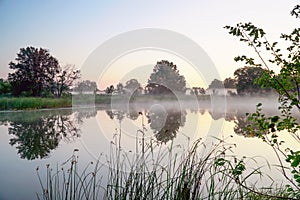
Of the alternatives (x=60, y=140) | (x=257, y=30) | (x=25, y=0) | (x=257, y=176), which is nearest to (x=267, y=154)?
(x=257, y=176)

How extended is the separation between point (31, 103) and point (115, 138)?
8.19m

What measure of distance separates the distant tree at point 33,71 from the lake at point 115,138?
13.6 ft

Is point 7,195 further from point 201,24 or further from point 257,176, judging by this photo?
point 201,24

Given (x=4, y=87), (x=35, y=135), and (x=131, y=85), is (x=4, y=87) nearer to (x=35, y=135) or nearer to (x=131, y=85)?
(x=35, y=135)

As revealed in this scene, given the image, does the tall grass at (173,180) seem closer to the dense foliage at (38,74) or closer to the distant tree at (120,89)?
the distant tree at (120,89)

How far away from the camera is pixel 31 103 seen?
9.99m

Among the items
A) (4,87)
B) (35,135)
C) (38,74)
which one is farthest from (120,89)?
(38,74)

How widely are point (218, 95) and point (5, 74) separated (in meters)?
9.35

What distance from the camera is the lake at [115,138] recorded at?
333cm

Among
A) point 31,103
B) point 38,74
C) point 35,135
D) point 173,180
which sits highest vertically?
point 38,74

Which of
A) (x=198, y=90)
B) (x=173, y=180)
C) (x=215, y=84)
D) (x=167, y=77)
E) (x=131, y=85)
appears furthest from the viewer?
(x=167, y=77)

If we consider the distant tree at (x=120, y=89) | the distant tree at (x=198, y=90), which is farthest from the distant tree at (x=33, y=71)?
the distant tree at (x=198, y=90)

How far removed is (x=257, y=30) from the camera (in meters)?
1.33

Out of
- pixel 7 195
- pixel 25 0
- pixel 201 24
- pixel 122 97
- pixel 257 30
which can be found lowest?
pixel 7 195
